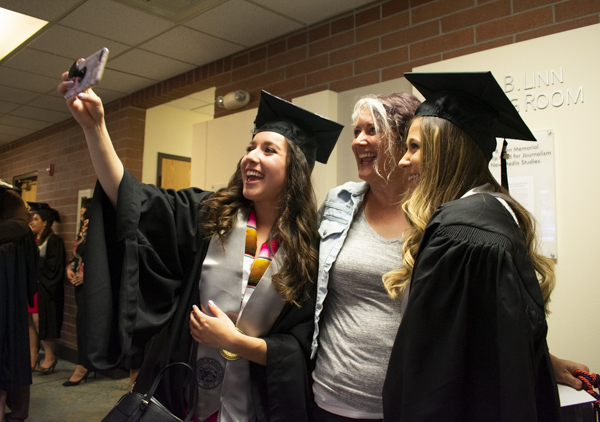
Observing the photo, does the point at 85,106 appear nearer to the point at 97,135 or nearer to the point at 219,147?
the point at 97,135

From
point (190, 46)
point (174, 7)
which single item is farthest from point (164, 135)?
point (174, 7)

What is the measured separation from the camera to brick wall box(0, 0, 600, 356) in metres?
2.39

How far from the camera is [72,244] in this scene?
19.3ft

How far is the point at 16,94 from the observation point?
17.4ft

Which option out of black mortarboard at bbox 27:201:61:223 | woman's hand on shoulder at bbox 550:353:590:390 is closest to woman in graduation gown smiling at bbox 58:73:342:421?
woman's hand on shoulder at bbox 550:353:590:390

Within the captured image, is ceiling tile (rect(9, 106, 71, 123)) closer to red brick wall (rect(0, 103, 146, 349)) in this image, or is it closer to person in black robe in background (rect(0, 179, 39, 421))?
red brick wall (rect(0, 103, 146, 349))

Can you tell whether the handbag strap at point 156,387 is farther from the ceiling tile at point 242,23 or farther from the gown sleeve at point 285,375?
the ceiling tile at point 242,23

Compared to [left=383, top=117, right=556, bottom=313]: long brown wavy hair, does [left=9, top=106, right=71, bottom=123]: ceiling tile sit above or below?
above

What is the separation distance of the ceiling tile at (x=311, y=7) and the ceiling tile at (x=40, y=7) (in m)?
1.29

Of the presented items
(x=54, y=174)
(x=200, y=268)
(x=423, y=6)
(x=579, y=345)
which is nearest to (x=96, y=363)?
(x=200, y=268)

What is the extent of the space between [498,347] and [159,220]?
3.22 ft

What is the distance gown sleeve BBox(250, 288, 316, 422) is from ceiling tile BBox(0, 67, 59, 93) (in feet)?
14.3

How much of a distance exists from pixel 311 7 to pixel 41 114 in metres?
4.49

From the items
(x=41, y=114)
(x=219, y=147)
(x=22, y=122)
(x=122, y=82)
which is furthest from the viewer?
(x=22, y=122)
